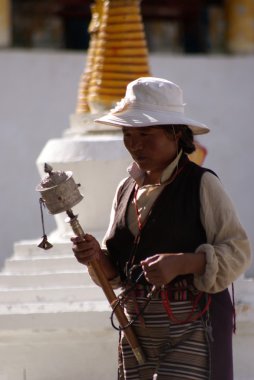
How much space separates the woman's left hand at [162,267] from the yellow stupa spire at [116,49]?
2.82 meters

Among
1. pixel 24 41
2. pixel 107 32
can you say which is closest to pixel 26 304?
pixel 107 32

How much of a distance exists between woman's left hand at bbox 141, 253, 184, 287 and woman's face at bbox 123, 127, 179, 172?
0.98 ft

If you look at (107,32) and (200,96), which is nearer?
(107,32)

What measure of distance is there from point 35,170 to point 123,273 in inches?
255

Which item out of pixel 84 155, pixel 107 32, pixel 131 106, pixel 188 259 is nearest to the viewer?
pixel 188 259

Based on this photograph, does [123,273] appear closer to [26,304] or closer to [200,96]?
[26,304]

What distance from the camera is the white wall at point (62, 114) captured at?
9.74 meters

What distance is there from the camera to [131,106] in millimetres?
3230

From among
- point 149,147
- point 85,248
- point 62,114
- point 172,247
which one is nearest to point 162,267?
point 172,247

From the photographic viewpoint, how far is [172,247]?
3.12 metres

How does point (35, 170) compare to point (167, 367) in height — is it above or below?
below

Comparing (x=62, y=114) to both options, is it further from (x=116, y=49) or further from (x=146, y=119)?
(x=146, y=119)

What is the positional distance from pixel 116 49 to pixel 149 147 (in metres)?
2.73

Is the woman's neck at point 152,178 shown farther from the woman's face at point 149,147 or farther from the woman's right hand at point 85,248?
the woman's right hand at point 85,248
